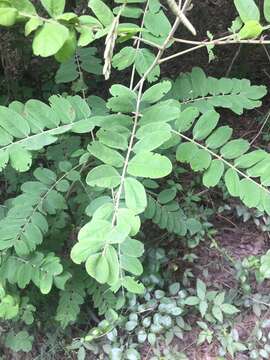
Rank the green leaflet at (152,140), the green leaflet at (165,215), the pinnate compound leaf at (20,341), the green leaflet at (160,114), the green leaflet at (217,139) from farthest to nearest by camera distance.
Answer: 1. the pinnate compound leaf at (20,341)
2. the green leaflet at (165,215)
3. the green leaflet at (217,139)
4. the green leaflet at (160,114)
5. the green leaflet at (152,140)

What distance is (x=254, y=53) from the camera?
293cm

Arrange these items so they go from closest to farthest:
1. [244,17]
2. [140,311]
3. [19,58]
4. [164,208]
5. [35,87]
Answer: [244,17] < [164,208] < [140,311] < [19,58] < [35,87]

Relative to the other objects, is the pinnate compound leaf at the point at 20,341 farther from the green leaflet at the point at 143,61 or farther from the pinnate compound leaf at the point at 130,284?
the green leaflet at the point at 143,61

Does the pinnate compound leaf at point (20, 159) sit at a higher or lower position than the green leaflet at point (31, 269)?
higher

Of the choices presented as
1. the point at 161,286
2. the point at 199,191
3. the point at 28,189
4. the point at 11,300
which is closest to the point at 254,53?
the point at 199,191

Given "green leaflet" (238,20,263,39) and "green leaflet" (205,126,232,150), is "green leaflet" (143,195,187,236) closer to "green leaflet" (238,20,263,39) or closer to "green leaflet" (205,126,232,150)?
"green leaflet" (205,126,232,150)

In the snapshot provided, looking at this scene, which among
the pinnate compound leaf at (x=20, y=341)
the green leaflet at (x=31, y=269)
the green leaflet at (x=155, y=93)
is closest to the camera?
the green leaflet at (x=155, y=93)

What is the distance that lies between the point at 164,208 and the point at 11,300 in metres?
0.71

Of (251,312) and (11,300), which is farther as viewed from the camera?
(251,312)

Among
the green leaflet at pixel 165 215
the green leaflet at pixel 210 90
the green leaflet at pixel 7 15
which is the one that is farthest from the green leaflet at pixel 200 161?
the green leaflet at pixel 7 15

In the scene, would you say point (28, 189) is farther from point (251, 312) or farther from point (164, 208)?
point (251, 312)

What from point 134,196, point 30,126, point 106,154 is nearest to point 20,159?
point 30,126

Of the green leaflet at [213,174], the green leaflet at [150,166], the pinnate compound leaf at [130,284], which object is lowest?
the pinnate compound leaf at [130,284]

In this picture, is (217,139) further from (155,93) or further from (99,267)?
(99,267)
